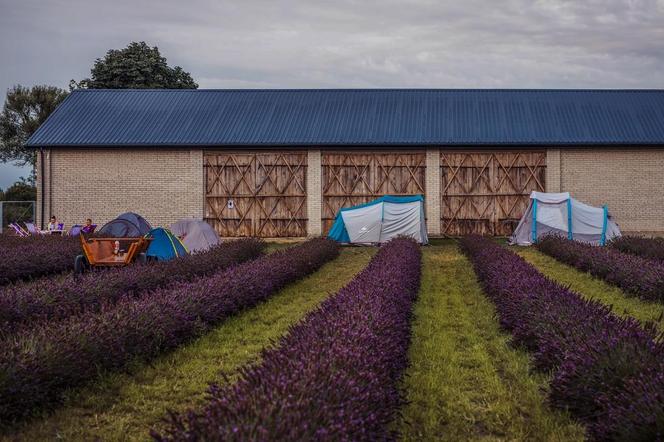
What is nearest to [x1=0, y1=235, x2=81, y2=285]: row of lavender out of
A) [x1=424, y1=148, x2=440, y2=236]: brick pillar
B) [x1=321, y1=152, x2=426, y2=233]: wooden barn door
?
[x1=321, y1=152, x2=426, y2=233]: wooden barn door

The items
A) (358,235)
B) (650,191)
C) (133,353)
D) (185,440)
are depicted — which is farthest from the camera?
(650,191)

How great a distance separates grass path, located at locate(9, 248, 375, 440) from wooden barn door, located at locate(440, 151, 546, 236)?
19550 mm

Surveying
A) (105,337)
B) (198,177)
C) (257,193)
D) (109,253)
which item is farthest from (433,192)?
(105,337)

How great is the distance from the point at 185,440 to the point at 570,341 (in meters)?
4.39

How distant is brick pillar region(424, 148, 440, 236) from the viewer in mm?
30891

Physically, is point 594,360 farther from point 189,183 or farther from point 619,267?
point 189,183

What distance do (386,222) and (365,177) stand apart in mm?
3697

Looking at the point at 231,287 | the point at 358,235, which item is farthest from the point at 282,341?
the point at 358,235

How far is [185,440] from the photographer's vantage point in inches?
170

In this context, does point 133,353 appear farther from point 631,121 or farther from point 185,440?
point 631,121

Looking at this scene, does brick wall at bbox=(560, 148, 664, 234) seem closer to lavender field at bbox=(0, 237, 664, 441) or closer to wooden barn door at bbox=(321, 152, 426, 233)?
wooden barn door at bbox=(321, 152, 426, 233)

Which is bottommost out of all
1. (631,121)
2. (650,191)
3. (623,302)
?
(623,302)

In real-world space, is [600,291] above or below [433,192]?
below

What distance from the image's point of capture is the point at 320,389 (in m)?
5.02
